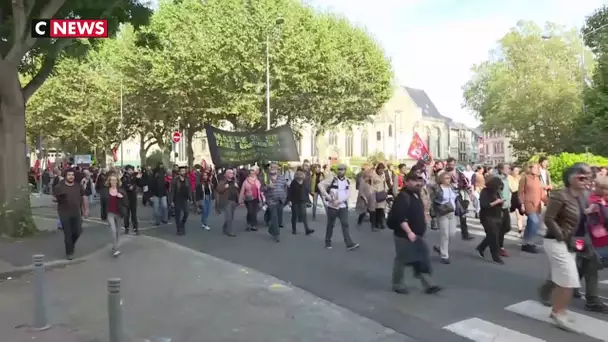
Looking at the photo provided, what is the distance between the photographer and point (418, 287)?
8.47 m

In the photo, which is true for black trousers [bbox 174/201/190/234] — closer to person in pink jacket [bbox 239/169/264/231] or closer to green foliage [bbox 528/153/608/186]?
person in pink jacket [bbox 239/169/264/231]

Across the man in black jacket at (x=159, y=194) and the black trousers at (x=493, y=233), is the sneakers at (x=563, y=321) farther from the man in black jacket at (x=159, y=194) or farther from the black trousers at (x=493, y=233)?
the man in black jacket at (x=159, y=194)

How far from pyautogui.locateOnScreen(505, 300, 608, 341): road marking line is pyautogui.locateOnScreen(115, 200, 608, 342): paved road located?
0.01 metres

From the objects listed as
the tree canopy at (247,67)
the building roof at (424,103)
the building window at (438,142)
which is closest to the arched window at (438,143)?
the building window at (438,142)

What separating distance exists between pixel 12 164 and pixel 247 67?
20749 millimetres

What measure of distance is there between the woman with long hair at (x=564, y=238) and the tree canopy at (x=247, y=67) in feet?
83.1

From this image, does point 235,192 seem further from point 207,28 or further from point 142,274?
point 207,28

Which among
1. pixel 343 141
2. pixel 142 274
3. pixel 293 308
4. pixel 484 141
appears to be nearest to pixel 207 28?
pixel 142 274

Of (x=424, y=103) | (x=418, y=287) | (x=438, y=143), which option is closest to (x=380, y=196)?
(x=418, y=287)

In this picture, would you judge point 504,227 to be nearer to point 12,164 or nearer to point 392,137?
point 12,164

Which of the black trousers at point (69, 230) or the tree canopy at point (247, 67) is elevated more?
the tree canopy at point (247, 67)

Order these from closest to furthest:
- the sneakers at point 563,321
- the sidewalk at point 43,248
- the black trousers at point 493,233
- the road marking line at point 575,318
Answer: the road marking line at point 575,318
the sneakers at point 563,321
the black trousers at point 493,233
the sidewalk at point 43,248

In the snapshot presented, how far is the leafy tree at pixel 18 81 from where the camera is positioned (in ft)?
41.9

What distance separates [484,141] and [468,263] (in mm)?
132544
